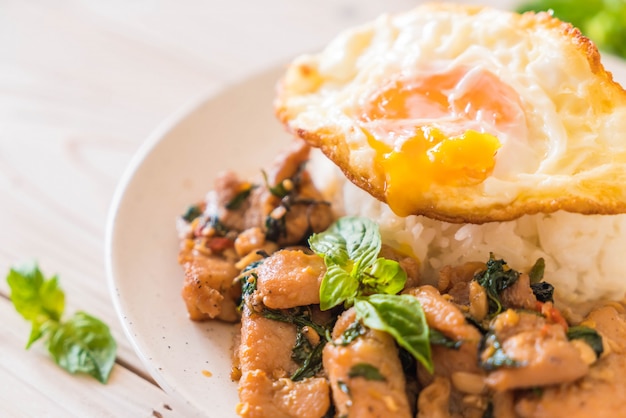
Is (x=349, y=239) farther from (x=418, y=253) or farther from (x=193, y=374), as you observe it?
(x=193, y=374)

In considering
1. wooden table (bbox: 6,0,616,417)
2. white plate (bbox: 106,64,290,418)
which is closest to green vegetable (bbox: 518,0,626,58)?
wooden table (bbox: 6,0,616,417)

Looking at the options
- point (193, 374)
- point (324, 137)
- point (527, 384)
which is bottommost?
point (193, 374)

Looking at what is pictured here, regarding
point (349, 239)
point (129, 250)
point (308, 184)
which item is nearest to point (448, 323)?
point (349, 239)

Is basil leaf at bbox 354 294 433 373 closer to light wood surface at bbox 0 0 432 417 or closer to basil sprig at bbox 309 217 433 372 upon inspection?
basil sprig at bbox 309 217 433 372

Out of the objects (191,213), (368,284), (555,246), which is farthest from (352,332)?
(191,213)

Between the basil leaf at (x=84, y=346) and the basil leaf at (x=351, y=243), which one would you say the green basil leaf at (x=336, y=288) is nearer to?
the basil leaf at (x=351, y=243)

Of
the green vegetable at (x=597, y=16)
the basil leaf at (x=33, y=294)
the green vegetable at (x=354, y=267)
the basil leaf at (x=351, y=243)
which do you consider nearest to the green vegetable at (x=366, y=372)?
the green vegetable at (x=354, y=267)

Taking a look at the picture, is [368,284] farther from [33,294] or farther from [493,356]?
[33,294]
